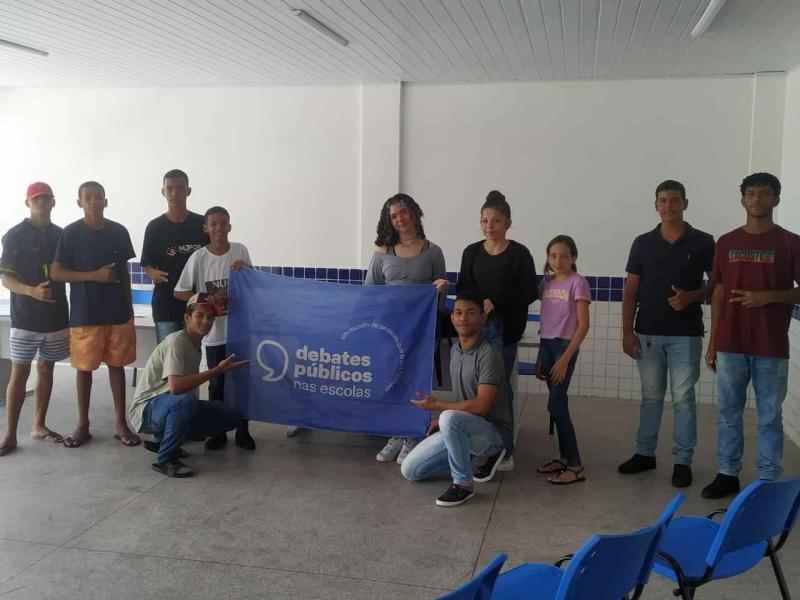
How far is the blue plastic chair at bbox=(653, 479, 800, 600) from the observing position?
209 cm

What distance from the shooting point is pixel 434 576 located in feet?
9.82

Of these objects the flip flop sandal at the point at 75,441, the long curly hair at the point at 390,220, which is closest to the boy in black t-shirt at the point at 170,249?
the flip flop sandal at the point at 75,441

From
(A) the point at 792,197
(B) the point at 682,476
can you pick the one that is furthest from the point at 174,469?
(A) the point at 792,197

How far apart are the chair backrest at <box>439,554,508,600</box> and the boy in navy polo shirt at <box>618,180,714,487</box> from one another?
2579 millimetres

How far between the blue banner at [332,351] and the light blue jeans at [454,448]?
23 centimetres

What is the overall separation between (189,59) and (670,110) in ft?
12.3

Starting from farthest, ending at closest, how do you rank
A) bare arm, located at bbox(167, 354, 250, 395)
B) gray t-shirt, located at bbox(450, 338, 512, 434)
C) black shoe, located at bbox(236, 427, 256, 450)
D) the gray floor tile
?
1. black shoe, located at bbox(236, 427, 256, 450)
2. bare arm, located at bbox(167, 354, 250, 395)
3. gray t-shirt, located at bbox(450, 338, 512, 434)
4. the gray floor tile

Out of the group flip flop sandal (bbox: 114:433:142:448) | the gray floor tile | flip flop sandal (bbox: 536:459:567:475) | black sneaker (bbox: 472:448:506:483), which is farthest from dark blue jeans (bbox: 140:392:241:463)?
flip flop sandal (bbox: 536:459:567:475)

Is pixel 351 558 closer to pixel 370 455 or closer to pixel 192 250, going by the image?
pixel 370 455

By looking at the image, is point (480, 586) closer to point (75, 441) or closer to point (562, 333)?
point (562, 333)

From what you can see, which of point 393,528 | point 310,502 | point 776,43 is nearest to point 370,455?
point 310,502

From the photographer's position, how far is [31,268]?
453cm

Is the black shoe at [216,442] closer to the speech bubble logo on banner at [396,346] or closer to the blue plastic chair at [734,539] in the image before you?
the speech bubble logo on banner at [396,346]

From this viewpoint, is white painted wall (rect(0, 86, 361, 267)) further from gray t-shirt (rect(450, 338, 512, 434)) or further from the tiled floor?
gray t-shirt (rect(450, 338, 512, 434))
